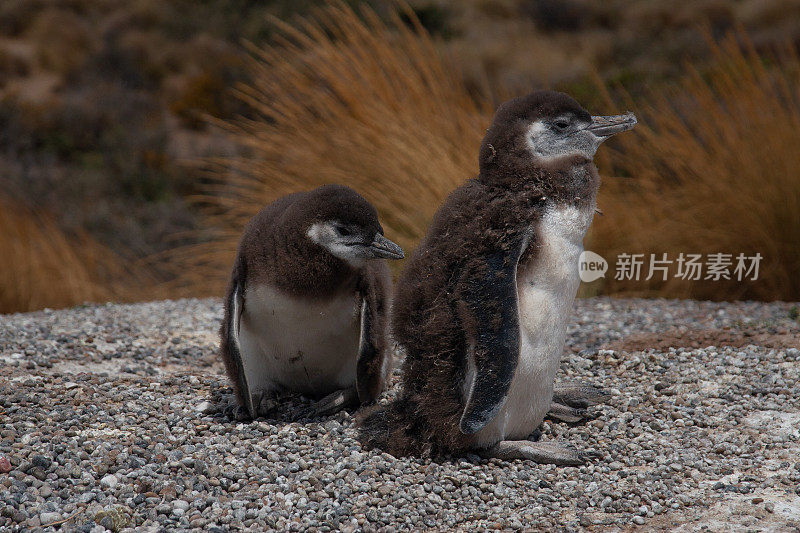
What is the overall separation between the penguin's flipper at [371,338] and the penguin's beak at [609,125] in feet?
3.57

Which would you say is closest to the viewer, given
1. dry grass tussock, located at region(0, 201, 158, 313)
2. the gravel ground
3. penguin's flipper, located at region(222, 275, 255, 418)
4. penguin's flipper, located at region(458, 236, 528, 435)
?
the gravel ground

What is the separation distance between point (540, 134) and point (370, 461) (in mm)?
1362

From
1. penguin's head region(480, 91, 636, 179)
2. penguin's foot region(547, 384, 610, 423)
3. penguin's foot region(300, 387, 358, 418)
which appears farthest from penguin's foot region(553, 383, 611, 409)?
penguin's head region(480, 91, 636, 179)

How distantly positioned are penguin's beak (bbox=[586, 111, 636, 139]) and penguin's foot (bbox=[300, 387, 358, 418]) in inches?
59.3

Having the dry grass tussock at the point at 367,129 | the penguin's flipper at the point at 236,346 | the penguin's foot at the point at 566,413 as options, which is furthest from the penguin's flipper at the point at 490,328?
the dry grass tussock at the point at 367,129

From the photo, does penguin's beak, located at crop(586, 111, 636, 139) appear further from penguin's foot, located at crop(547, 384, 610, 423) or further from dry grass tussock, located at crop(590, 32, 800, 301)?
dry grass tussock, located at crop(590, 32, 800, 301)

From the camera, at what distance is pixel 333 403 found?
350cm

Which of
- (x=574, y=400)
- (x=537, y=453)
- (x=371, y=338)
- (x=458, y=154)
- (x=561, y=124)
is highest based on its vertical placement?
(x=561, y=124)

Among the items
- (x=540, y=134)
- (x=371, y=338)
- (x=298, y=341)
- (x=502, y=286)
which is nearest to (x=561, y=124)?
(x=540, y=134)

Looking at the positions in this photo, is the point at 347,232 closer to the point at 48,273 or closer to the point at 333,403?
the point at 333,403

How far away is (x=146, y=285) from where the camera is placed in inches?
357

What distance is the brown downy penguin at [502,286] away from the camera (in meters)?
2.86

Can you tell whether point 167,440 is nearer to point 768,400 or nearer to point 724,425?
point 724,425

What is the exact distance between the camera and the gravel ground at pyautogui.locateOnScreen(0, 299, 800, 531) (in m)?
2.64
